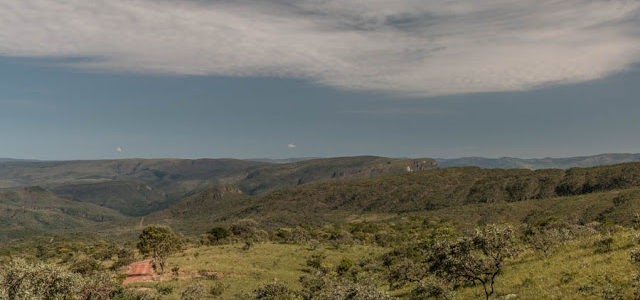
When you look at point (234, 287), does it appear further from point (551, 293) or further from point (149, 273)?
point (551, 293)

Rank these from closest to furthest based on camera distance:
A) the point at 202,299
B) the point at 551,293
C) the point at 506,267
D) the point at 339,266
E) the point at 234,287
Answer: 1. the point at 551,293
2. the point at 506,267
3. the point at 202,299
4. the point at 234,287
5. the point at 339,266

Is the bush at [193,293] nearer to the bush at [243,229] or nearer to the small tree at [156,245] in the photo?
the small tree at [156,245]

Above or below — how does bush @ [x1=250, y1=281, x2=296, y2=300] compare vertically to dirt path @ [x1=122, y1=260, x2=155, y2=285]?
above

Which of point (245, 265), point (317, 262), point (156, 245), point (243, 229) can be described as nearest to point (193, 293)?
point (245, 265)

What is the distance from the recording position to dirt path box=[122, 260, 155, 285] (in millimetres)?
52791

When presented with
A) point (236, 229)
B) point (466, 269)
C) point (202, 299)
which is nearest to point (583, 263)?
point (466, 269)

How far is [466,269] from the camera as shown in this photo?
2058 cm

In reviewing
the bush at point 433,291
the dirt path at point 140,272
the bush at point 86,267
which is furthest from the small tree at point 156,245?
the bush at point 433,291

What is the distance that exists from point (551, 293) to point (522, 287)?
2.62 metres

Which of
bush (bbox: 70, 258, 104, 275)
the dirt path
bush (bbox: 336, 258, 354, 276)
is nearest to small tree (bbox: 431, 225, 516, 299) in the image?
bush (bbox: 336, 258, 354, 276)

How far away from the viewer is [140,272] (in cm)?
5881

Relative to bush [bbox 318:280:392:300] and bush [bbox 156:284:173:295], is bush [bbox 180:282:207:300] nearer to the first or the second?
bush [bbox 156:284:173:295]

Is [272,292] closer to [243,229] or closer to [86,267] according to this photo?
[86,267]

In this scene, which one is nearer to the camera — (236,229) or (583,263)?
(583,263)
